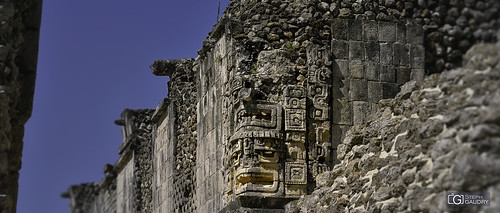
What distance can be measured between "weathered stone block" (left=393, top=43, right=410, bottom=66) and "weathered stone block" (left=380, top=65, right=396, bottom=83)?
0.12 m

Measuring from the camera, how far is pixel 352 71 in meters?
11.9

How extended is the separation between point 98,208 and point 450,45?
62.8ft

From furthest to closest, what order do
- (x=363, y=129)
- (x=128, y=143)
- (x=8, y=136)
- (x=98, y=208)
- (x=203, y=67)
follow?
1. (x=98, y=208)
2. (x=128, y=143)
3. (x=203, y=67)
4. (x=363, y=129)
5. (x=8, y=136)

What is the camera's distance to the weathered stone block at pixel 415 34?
12.0 metres

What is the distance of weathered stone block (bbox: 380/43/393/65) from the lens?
11938 millimetres

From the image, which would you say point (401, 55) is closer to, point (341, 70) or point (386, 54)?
point (386, 54)

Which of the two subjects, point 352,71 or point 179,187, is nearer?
point 352,71

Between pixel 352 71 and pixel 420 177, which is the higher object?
pixel 352 71

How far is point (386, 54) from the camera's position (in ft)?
39.2

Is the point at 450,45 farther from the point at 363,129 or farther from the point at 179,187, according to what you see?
the point at 179,187

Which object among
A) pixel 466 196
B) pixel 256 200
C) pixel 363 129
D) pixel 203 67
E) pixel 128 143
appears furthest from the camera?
pixel 128 143

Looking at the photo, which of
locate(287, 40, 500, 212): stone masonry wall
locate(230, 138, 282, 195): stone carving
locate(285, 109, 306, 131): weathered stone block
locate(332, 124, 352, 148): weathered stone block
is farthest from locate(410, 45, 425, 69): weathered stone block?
locate(287, 40, 500, 212): stone masonry wall

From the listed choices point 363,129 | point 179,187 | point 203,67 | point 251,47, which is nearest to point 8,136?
point 363,129

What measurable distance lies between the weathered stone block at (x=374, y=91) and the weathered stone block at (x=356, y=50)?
30 cm
